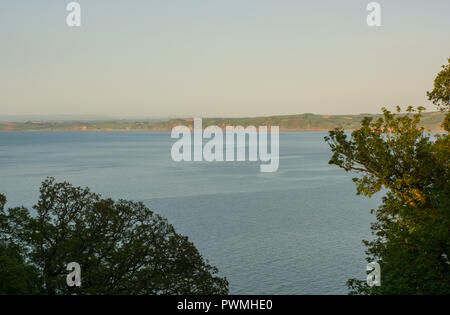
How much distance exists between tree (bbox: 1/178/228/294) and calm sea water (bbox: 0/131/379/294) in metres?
17.9

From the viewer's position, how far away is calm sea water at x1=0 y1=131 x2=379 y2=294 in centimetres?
4856

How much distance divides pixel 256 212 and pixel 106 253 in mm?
58730

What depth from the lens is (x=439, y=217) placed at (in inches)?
698

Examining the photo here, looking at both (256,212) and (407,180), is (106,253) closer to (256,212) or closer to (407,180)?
(407,180)

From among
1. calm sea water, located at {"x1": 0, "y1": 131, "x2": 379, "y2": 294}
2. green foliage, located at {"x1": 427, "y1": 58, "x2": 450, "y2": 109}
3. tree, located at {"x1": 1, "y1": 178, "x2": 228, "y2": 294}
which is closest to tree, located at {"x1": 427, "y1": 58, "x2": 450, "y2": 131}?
green foliage, located at {"x1": 427, "y1": 58, "x2": 450, "y2": 109}

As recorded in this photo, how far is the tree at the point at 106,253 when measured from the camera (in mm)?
24031

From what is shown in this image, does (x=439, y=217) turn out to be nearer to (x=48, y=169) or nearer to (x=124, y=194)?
(x=124, y=194)

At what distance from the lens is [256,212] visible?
82625 millimetres

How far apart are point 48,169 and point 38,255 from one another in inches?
5357

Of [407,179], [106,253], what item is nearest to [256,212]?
[106,253]

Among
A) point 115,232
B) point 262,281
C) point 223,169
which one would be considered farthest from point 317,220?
point 223,169

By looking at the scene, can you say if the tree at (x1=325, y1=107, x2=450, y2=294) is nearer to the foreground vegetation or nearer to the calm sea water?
the foreground vegetation

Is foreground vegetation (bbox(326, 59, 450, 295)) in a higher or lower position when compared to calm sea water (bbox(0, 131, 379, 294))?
higher

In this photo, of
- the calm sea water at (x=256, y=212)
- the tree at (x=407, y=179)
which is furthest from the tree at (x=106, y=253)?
the calm sea water at (x=256, y=212)
